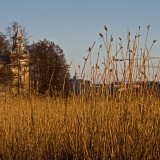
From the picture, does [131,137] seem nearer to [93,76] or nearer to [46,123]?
[93,76]

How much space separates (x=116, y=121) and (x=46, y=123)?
107 centimetres

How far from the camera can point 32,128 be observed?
12.7 ft

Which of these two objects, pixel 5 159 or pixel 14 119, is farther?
pixel 14 119

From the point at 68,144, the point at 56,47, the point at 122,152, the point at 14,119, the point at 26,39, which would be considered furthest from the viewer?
the point at 56,47

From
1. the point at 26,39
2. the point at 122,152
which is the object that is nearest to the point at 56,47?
the point at 26,39

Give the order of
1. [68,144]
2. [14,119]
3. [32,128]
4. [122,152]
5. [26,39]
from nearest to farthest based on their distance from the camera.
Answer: [122,152] < [68,144] < [32,128] < [14,119] < [26,39]

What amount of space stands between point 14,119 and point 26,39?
60.2 feet

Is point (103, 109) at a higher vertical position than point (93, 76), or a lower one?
lower

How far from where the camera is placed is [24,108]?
4.58 meters

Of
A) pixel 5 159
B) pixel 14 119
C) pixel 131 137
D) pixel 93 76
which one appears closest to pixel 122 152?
pixel 131 137

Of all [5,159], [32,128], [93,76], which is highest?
[93,76]

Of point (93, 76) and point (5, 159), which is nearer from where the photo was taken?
point (93, 76)

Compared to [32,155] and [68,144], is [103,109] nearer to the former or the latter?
[68,144]

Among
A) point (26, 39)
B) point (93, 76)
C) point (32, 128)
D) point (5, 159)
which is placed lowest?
point (5, 159)
